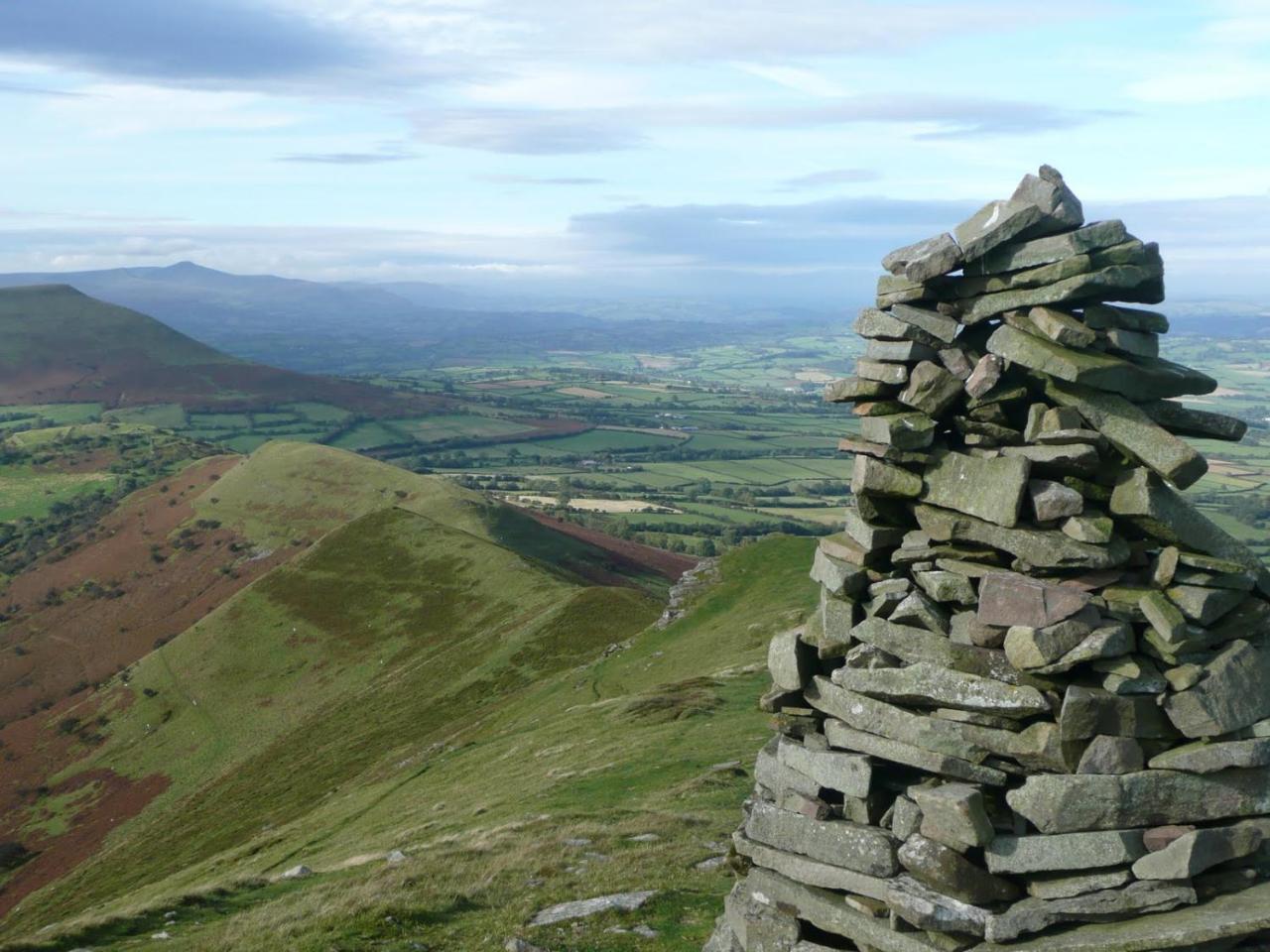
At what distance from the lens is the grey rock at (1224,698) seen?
17422mm

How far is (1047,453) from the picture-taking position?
60.8 feet

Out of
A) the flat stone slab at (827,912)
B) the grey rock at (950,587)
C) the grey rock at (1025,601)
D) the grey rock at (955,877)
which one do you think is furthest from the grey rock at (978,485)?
the flat stone slab at (827,912)

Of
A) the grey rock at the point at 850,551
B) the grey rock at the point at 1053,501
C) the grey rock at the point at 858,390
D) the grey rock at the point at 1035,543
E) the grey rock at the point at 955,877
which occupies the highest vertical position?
the grey rock at the point at 858,390

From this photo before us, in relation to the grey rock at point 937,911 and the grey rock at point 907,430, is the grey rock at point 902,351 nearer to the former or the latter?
the grey rock at point 907,430

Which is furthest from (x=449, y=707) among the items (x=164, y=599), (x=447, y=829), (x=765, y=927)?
(x=164, y=599)

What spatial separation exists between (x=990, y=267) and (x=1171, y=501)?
5374 mm

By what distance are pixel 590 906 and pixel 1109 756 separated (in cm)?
1443

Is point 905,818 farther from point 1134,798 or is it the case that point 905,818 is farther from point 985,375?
point 985,375

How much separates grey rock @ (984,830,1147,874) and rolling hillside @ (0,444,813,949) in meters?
9.50

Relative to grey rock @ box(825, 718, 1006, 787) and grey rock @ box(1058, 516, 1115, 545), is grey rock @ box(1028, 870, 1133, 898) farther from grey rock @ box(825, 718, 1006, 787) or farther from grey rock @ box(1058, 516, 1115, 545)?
grey rock @ box(1058, 516, 1115, 545)

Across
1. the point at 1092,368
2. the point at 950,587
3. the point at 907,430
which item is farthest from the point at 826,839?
the point at 1092,368

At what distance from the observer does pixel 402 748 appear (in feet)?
261

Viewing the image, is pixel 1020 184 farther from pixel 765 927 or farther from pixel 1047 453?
pixel 765 927

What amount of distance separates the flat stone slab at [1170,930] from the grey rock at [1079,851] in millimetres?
986
